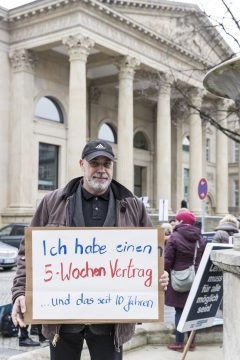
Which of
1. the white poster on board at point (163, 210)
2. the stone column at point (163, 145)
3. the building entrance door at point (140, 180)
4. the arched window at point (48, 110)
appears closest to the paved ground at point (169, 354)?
the white poster on board at point (163, 210)

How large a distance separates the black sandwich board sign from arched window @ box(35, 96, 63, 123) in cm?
2871

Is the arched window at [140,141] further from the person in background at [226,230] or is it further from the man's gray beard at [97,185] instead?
the man's gray beard at [97,185]

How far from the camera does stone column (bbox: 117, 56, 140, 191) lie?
32.2m

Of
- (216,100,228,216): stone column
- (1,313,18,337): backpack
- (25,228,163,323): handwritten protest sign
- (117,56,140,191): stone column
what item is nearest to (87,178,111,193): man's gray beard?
(25,228,163,323): handwritten protest sign

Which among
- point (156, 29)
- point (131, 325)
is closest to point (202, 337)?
point (131, 325)

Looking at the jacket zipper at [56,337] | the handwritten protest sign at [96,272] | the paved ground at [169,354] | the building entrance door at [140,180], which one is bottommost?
the paved ground at [169,354]

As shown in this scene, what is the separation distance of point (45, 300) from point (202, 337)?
3912 millimetres

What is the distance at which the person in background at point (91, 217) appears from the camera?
356 cm

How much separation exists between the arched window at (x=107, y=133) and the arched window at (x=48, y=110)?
539 cm

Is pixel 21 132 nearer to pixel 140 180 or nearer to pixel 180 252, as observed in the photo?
pixel 140 180

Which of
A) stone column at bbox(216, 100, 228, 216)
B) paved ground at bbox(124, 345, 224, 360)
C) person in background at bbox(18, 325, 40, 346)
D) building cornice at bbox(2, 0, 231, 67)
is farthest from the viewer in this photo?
stone column at bbox(216, 100, 228, 216)

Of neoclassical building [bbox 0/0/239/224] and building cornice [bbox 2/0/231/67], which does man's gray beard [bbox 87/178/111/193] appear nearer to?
neoclassical building [bbox 0/0/239/224]

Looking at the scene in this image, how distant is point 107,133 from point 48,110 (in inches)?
300

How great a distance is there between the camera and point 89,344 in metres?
3.62
